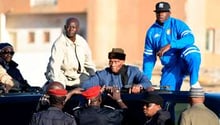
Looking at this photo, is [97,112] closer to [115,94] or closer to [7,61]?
[115,94]

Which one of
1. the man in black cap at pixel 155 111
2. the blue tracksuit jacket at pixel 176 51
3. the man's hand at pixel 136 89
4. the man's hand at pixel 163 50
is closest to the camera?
the man in black cap at pixel 155 111

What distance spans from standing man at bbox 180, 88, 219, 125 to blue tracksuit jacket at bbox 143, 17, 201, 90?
1444mm

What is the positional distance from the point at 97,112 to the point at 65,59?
202 centimetres

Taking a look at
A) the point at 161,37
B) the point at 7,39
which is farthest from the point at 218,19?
the point at 161,37

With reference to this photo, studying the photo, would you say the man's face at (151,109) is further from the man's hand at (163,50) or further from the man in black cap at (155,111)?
the man's hand at (163,50)

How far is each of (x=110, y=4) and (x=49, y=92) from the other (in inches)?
926

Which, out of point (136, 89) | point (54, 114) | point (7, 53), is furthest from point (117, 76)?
point (7, 53)

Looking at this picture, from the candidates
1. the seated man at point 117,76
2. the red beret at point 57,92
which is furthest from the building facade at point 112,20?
the red beret at point 57,92

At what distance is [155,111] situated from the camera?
6828 mm

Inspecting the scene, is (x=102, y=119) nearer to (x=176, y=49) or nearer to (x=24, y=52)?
(x=176, y=49)

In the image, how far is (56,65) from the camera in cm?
871

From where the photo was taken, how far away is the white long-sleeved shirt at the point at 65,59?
8.70 m

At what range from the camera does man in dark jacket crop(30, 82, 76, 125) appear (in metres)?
6.81

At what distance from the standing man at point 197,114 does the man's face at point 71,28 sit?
2141 millimetres
